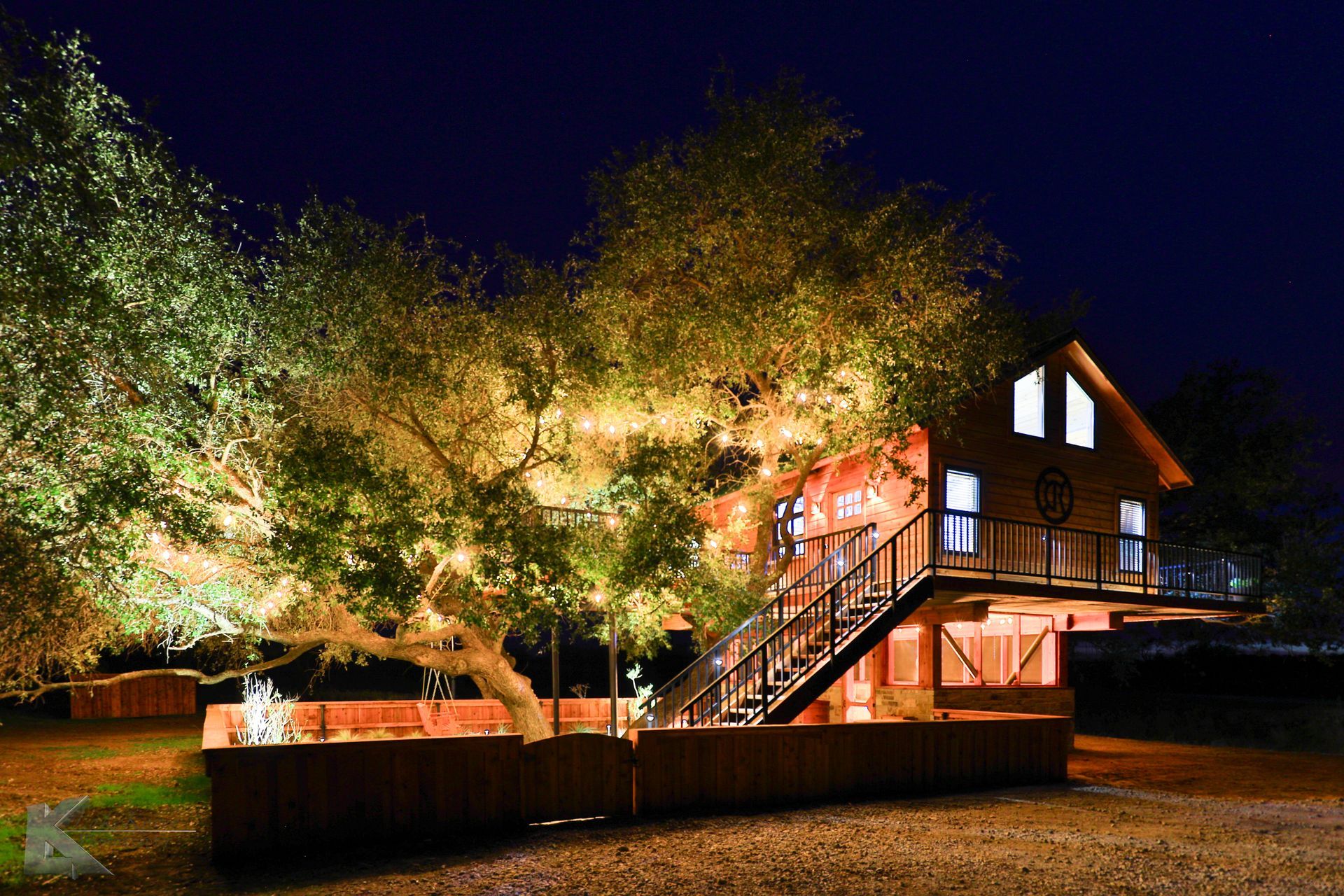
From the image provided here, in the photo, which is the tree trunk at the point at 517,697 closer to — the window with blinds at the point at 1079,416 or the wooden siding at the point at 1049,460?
the wooden siding at the point at 1049,460

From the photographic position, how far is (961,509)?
1930 cm

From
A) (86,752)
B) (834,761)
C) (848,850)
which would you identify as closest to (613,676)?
(834,761)

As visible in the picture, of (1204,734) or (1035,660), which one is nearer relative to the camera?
(1035,660)

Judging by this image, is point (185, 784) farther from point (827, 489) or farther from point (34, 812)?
point (827, 489)

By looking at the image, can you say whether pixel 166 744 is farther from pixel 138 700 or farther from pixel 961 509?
pixel 961 509

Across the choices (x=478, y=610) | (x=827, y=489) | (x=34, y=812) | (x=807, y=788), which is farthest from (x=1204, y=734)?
(x=34, y=812)

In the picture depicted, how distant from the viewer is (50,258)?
9391 mm

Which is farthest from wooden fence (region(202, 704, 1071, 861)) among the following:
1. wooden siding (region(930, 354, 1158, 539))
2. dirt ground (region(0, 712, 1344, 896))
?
wooden siding (region(930, 354, 1158, 539))

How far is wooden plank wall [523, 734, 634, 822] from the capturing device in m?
10.5

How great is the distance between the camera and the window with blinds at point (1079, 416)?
21.2 metres

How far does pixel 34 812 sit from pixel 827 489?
15.8 metres

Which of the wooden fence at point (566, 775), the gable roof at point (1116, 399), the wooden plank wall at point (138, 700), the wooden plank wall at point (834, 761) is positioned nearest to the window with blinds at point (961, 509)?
the gable roof at point (1116, 399)

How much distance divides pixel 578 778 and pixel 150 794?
6719 mm

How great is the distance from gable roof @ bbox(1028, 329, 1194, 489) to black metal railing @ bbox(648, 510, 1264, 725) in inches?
123
